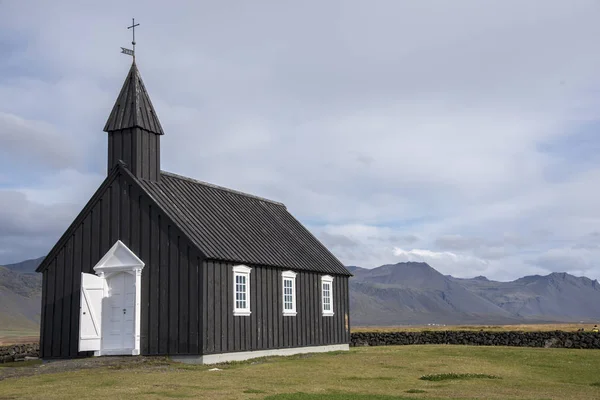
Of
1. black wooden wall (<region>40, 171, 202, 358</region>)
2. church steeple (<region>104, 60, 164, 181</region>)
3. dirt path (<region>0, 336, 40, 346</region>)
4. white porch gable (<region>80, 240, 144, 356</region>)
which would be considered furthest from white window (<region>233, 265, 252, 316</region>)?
dirt path (<region>0, 336, 40, 346</region>)

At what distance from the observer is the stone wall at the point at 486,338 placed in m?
39.6

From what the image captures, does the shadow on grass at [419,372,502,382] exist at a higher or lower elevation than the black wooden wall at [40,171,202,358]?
lower

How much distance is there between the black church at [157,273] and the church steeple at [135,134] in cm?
4

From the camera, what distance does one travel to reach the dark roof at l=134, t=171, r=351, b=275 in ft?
91.1

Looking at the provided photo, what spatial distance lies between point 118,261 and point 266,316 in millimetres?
6123

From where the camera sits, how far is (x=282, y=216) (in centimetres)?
3772

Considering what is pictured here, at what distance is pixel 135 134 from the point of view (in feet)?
93.9

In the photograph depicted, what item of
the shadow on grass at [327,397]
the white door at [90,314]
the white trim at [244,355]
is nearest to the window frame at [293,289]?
the white trim at [244,355]

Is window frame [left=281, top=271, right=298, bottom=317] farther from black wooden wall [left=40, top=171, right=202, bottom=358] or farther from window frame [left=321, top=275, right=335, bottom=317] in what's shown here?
black wooden wall [left=40, top=171, right=202, bottom=358]

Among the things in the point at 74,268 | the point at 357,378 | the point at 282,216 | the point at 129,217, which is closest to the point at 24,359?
the point at 74,268

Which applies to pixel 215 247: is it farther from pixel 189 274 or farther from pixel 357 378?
pixel 357 378

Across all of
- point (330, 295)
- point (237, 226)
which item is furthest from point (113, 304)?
point (330, 295)

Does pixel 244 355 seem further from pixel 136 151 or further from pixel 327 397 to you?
pixel 327 397

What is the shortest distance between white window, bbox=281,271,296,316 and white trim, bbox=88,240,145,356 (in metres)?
6.45
